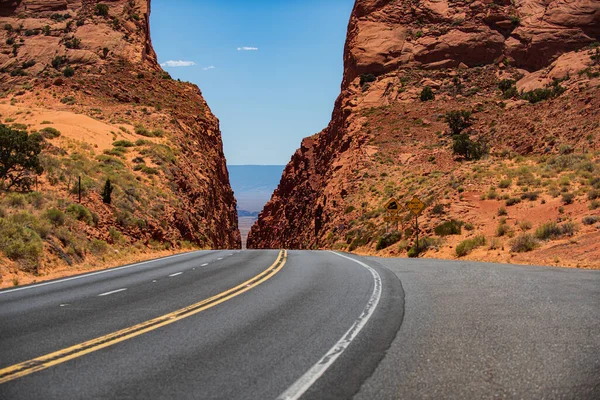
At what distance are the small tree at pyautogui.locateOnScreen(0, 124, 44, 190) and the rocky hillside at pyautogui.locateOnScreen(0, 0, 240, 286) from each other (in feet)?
3.24

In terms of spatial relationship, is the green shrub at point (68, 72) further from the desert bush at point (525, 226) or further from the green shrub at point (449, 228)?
the desert bush at point (525, 226)

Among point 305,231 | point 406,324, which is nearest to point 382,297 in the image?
point 406,324

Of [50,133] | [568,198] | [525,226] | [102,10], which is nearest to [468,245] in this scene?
[525,226]

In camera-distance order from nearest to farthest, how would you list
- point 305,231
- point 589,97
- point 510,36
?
point 589,97 → point 305,231 → point 510,36

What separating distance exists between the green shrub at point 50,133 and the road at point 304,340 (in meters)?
30.6

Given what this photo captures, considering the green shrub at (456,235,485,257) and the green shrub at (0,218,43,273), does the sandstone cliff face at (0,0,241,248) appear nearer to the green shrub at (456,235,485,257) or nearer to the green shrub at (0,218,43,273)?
the green shrub at (0,218,43,273)

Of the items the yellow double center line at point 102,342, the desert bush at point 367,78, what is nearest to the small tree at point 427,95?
the desert bush at point 367,78

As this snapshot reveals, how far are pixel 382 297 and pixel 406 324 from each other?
259cm

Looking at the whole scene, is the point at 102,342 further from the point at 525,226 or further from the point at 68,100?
the point at 68,100

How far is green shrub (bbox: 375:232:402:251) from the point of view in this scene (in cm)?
3117

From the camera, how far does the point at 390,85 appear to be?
67625 millimetres

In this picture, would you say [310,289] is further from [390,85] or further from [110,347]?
[390,85]

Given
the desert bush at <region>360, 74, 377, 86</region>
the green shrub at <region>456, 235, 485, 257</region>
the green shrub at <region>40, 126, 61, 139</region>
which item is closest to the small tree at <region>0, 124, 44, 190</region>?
the green shrub at <region>40, 126, 61, 139</region>

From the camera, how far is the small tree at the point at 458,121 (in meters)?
54.9
